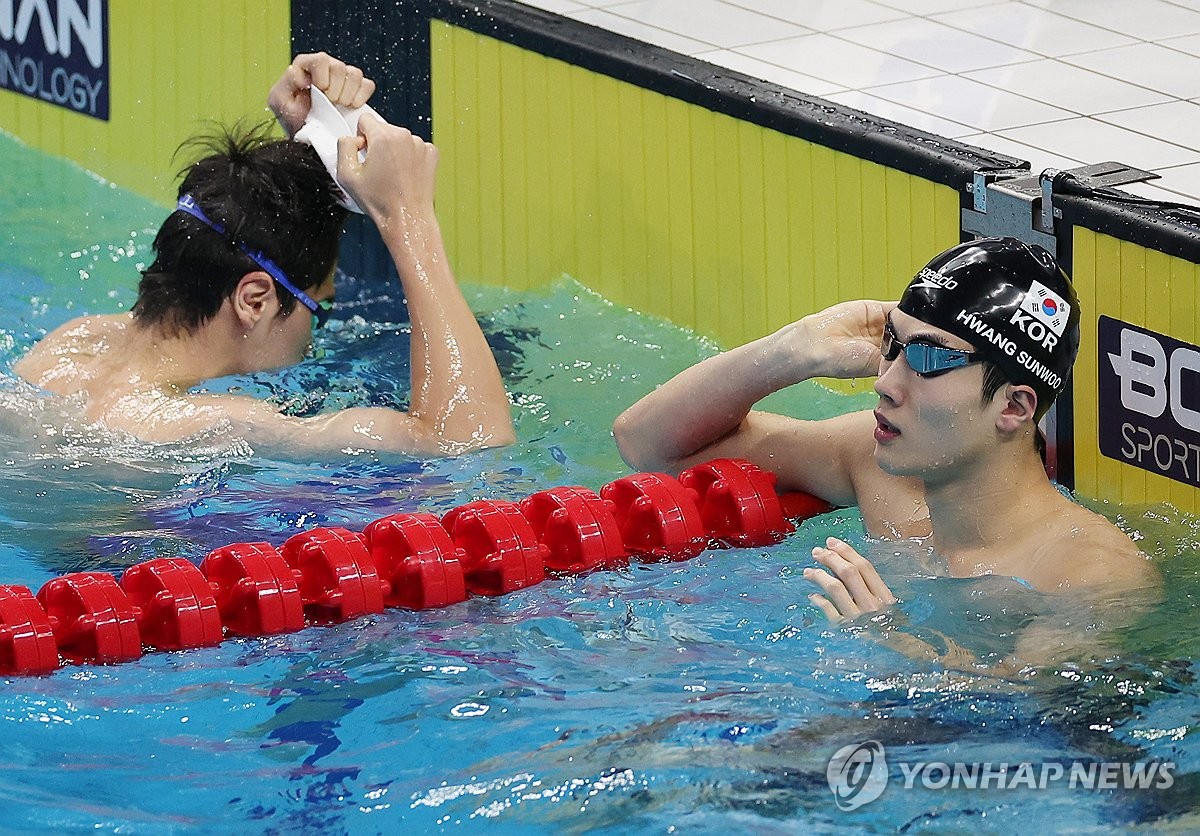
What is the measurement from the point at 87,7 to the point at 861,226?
2.71 meters

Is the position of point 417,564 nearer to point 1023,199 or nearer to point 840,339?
point 840,339

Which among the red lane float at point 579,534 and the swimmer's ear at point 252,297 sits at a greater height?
the swimmer's ear at point 252,297

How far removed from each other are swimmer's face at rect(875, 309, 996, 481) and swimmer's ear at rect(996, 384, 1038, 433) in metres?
0.02

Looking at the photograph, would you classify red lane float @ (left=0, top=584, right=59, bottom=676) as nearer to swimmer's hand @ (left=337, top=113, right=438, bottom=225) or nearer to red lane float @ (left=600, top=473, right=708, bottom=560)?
red lane float @ (left=600, top=473, right=708, bottom=560)

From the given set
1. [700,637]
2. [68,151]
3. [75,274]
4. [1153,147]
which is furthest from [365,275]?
[700,637]

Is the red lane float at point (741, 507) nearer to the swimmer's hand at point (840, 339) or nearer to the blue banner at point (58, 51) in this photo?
the swimmer's hand at point (840, 339)

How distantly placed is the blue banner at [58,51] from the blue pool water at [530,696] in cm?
218

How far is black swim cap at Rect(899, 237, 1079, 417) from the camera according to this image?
2.84 m

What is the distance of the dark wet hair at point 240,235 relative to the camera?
375 cm

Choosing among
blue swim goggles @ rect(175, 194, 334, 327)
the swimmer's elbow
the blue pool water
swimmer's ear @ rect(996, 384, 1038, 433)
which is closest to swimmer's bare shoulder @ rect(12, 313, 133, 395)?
the blue pool water

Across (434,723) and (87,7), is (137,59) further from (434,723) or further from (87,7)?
(434,723)

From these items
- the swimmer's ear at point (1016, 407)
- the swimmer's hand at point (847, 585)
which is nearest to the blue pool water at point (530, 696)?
the swimmer's hand at point (847, 585)

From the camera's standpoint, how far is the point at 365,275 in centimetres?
520

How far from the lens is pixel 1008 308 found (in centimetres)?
284
